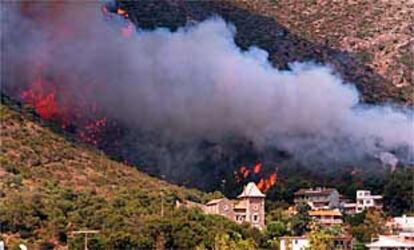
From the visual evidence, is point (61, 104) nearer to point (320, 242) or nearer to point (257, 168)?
point (257, 168)

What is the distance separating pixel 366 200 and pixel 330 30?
2016 cm

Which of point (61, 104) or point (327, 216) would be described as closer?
point (327, 216)

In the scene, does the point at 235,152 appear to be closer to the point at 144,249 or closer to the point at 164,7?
the point at 164,7

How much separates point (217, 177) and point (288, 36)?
1411 centimetres

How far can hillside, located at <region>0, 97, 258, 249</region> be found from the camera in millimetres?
34469

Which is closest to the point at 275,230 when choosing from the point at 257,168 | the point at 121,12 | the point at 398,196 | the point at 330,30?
the point at 398,196

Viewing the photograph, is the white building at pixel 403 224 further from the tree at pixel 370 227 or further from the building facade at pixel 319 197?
the building facade at pixel 319 197

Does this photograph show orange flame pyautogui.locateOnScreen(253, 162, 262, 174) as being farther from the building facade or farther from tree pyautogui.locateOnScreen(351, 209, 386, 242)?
tree pyautogui.locateOnScreen(351, 209, 386, 242)

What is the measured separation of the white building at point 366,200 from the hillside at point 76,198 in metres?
5.35

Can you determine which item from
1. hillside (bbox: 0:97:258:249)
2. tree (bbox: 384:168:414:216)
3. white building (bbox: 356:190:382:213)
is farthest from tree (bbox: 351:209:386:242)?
hillside (bbox: 0:97:258:249)

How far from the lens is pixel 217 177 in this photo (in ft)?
152

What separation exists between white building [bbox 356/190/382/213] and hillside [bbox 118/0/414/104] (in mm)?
11013

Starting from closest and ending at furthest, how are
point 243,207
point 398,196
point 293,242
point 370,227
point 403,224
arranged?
point 293,242
point 370,227
point 403,224
point 243,207
point 398,196

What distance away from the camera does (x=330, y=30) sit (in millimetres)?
61406
